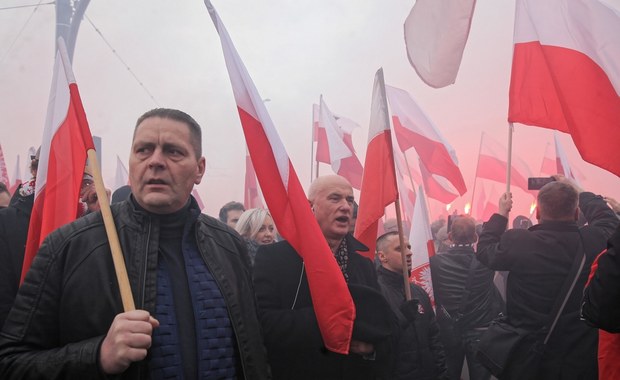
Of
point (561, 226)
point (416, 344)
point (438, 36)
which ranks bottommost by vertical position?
point (416, 344)

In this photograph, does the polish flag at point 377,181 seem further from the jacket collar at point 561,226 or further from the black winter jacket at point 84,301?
the black winter jacket at point 84,301

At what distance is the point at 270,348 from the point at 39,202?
1.42 m

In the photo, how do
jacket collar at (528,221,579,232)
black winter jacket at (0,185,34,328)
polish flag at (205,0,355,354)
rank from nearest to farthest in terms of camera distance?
polish flag at (205,0,355,354) < black winter jacket at (0,185,34,328) < jacket collar at (528,221,579,232)

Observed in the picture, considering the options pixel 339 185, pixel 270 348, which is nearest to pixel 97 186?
pixel 270 348

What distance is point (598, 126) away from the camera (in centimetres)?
269

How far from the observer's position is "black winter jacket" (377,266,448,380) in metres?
3.28

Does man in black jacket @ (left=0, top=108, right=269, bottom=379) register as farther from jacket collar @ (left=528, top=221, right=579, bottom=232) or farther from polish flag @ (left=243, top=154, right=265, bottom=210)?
polish flag @ (left=243, top=154, right=265, bottom=210)

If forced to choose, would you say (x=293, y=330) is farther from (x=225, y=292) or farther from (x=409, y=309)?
(x=409, y=309)

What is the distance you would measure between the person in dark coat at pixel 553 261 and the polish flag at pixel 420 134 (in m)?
2.81

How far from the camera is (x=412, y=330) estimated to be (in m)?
3.37

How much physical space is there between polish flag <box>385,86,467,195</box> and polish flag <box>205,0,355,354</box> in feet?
13.2

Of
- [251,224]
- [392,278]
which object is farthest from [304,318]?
[251,224]

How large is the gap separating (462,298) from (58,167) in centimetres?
382

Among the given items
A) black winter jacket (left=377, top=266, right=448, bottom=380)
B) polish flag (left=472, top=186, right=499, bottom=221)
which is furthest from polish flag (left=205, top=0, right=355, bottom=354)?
polish flag (left=472, top=186, right=499, bottom=221)
